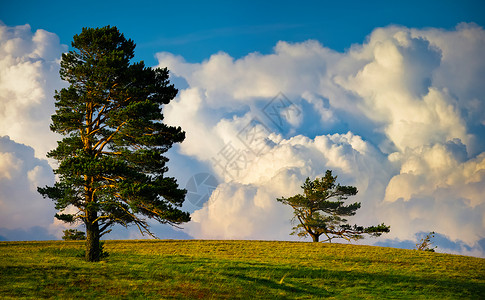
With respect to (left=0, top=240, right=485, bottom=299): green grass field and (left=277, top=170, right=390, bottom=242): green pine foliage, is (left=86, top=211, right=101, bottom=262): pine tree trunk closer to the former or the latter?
(left=0, top=240, right=485, bottom=299): green grass field

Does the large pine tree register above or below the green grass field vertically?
above

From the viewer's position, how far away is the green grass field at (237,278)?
664 inches

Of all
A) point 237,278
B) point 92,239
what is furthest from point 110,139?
point 237,278

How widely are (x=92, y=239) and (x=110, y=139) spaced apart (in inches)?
263

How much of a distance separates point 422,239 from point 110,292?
3979cm

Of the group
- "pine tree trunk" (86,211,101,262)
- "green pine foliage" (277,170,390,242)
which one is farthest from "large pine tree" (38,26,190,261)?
"green pine foliage" (277,170,390,242)

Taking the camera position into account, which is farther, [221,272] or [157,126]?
[157,126]

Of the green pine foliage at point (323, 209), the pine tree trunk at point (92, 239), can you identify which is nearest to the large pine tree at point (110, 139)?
the pine tree trunk at point (92, 239)

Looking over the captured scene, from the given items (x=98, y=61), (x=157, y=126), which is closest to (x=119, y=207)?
(x=157, y=126)

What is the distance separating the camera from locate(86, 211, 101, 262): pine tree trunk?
23109mm

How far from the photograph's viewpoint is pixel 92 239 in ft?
76.6

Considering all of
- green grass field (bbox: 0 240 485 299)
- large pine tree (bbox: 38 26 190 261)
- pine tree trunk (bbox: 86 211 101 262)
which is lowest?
green grass field (bbox: 0 240 485 299)

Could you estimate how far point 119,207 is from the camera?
74.3ft

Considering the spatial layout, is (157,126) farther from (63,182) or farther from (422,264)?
(422,264)
